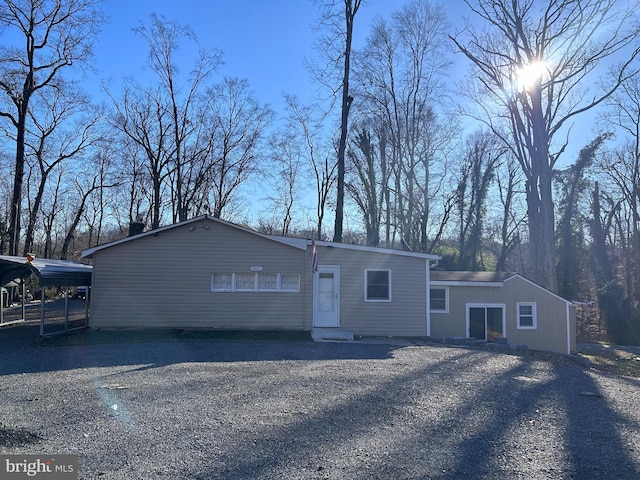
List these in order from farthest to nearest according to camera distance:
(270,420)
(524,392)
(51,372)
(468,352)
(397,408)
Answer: (468,352), (51,372), (524,392), (397,408), (270,420)

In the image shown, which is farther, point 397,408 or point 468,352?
point 468,352

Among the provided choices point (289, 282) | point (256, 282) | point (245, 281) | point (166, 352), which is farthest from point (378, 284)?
point (166, 352)

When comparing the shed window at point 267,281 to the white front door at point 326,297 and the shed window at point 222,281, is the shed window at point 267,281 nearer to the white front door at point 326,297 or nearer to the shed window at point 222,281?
the shed window at point 222,281

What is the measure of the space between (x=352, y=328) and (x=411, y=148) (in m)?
19.0

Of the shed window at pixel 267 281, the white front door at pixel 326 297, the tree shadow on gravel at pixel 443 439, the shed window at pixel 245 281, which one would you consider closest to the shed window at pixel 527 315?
the white front door at pixel 326 297

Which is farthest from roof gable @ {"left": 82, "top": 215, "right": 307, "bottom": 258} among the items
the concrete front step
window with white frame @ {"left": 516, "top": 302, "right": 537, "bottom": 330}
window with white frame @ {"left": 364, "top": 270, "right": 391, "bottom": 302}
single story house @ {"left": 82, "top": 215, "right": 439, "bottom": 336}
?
window with white frame @ {"left": 516, "top": 302, "right": 537, "bottom": 330}

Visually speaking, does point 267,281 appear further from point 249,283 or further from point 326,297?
point 326,297

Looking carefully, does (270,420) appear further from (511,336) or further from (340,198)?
(340,198)

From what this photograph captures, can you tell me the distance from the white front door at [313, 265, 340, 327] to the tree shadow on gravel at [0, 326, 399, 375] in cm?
188

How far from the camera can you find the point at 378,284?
53.1ft

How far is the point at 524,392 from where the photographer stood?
26.1 ft

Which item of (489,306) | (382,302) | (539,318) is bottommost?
(539,318)

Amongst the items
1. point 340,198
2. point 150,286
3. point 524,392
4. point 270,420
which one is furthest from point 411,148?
point 270,420

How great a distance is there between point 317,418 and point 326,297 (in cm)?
1020
